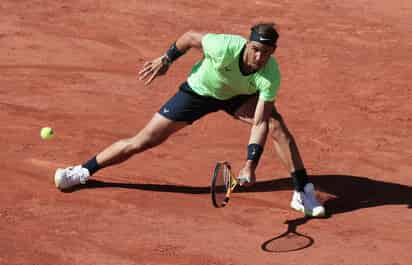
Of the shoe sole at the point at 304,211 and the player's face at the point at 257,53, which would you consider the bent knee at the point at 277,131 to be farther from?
the player's face at the point at 257,53

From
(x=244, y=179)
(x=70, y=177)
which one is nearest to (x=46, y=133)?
(x=70, y=177)

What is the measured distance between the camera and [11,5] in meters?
14.7

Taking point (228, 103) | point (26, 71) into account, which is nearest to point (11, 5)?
point (26, 71)

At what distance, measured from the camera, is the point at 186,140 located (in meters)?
10.2

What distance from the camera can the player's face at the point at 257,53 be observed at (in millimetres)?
7688

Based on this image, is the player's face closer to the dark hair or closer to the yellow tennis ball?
the dark hair

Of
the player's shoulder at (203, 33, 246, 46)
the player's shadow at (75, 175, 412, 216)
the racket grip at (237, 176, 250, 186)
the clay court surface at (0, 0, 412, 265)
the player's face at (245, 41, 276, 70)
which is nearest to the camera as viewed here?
the racket grip at (237, 176, 250, 186)

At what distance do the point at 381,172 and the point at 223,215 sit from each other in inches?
82.8

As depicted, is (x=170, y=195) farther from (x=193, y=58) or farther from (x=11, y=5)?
(x=11, y=5)

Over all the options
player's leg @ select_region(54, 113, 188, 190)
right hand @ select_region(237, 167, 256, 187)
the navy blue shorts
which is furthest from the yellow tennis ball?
right hand @ select_region(237, 167, 256, 187)

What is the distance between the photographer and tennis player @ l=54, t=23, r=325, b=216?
25.8 ft

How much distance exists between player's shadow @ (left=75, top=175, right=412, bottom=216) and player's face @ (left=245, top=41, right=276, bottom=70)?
162 centimetres

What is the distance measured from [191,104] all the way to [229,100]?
0.34 metres

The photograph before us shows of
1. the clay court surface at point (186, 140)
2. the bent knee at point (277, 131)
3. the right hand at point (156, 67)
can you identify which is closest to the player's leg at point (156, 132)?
the clay court surface at point (186, 140)
